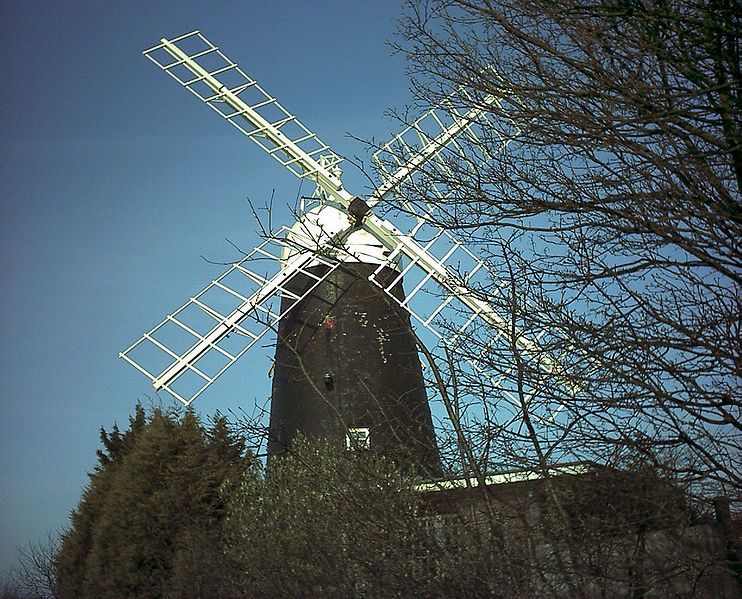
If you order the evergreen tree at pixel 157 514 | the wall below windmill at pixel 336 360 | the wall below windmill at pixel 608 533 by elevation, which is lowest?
the wall below windmill at pixel 608 533

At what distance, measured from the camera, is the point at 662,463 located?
3.50 meters

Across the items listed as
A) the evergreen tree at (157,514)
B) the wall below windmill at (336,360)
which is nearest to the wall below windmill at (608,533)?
the evergreen tree at (157,514)

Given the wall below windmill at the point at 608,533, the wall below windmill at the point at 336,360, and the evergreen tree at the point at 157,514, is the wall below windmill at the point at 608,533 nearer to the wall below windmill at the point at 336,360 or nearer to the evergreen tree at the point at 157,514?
the evergreen tree at the point at 157,514

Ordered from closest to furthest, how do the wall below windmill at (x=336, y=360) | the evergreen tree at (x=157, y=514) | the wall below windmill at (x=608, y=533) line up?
the wall below windmill at (x=608, y=533)
the evergreen tree at (x=157, y=514)
the wall below windmill at (x=336, y=360)

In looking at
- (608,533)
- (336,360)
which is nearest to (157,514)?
(336,360)

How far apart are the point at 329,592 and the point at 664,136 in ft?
12.1

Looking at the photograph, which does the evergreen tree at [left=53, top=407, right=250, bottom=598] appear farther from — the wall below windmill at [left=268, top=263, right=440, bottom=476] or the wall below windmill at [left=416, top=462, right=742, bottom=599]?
the wall below windmill at [left=416, top=462, right=742, bottom=599]

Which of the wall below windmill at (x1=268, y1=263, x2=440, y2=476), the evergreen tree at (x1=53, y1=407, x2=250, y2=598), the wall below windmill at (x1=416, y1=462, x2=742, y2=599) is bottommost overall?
the wall below windmill at (x1=416, y1=462, x2=742, y2=599)

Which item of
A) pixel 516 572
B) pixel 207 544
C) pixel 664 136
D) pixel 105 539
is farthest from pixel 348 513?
pixel 105 539

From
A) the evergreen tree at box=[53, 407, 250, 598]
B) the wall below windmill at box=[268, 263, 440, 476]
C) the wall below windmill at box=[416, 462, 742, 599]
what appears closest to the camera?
the wall below windmill at box=[416, 462, 742, 599]

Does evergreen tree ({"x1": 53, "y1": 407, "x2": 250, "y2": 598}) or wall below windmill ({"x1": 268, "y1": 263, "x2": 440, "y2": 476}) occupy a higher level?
wall below windmill ({"x1": 268, "y1": 263, "x2": 440, "y2": 476})

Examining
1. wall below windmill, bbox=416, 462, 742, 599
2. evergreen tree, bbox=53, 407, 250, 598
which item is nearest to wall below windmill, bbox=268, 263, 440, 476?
evergreen tree, bbox=53, 407, 250, 598

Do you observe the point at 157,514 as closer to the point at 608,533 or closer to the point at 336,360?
the point at 336,360

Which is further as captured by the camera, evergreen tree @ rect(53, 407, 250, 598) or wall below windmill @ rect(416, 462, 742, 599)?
evergreen tree @ rect(53, 407, 250, 598)
